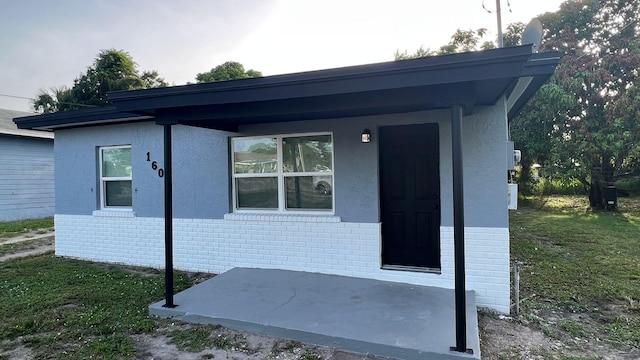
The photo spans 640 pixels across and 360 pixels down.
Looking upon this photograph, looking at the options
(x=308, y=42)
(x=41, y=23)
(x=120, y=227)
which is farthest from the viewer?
(x=41, y=23)

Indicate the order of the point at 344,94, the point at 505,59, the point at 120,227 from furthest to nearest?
the point at 120,227 < the point at 344,94 < the point at 505,59

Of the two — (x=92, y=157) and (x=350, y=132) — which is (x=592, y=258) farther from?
(x=92, y=157)

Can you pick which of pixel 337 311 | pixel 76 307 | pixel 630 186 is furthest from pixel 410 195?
pixel 630 186

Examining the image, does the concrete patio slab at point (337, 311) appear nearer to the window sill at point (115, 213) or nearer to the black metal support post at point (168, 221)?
the black metal support post at point (168, 221)

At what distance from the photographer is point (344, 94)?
356 cm

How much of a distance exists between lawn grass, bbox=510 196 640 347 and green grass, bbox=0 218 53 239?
486 inches

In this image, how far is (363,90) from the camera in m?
3.31

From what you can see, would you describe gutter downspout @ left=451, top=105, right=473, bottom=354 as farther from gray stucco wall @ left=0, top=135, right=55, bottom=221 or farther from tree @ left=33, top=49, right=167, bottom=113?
tree @ left=33, top=49, right=167, bottom=113

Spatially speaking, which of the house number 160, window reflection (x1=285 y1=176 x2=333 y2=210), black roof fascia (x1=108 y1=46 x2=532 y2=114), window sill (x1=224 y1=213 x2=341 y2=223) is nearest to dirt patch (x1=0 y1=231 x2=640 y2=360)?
window sill (x1=224 y1=213 x2=341 y2=223)

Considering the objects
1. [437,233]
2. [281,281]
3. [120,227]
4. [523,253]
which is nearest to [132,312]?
[281,281]

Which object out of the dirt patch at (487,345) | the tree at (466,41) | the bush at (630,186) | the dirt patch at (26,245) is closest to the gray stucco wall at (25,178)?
the dirt patch at (26,245)

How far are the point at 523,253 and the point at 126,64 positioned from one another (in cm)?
2192

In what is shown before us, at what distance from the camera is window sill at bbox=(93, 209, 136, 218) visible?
662cm

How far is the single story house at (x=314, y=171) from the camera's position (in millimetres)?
3426
